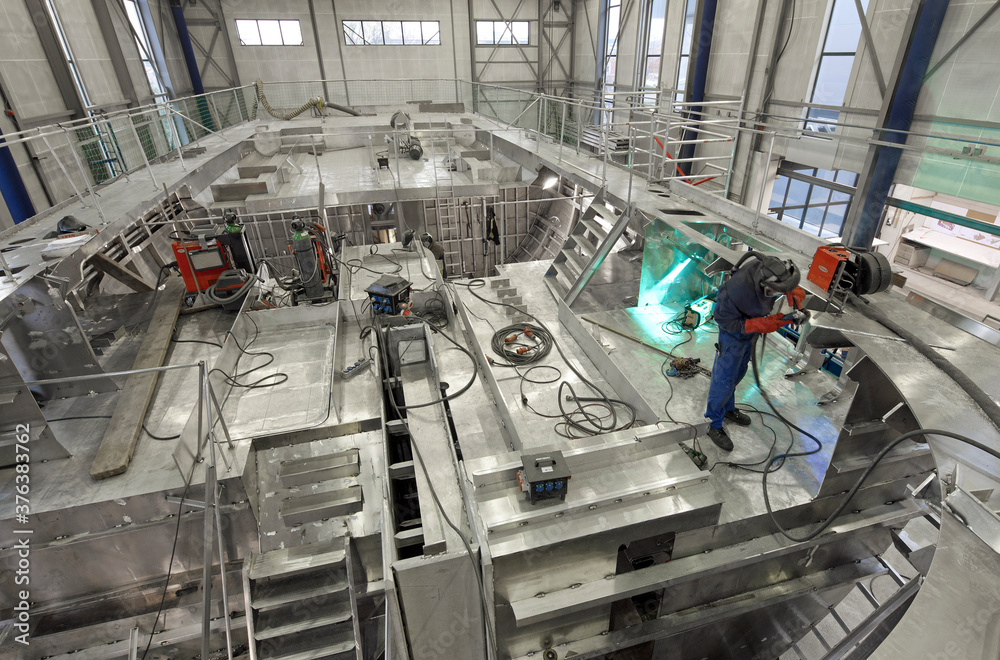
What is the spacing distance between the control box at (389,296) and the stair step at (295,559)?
8.74 ft

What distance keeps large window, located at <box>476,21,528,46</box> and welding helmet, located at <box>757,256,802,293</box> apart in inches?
738

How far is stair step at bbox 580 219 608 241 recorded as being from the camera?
20.4 ft

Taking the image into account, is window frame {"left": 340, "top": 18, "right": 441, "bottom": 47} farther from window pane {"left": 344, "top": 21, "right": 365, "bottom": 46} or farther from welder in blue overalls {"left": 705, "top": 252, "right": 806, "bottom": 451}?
welder in blue overalls {"left": 705, "top": 252, "right": 806, "bottom": 451}

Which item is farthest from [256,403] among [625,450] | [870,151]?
[870,151]

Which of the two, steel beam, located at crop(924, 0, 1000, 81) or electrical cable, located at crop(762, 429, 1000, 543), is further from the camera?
steel beam, located at crop(924, 0, 1000, 81)

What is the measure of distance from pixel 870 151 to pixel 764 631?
6.84 m

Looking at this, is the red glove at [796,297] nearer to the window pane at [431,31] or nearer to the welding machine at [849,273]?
the welding machine at [849,273]

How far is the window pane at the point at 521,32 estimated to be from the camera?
733 inches

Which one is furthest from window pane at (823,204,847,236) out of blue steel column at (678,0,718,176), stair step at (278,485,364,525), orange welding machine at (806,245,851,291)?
stair step at (278,485,364,525)

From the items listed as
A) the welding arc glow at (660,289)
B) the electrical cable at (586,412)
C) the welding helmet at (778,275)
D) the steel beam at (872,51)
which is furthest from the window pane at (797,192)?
the welding helmet at (778,275)

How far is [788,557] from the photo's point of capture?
354 cm

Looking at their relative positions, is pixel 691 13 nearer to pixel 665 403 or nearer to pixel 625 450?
pixel 665 403

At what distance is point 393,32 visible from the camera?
58.6 ft

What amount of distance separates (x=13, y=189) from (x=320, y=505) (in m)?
7.77
